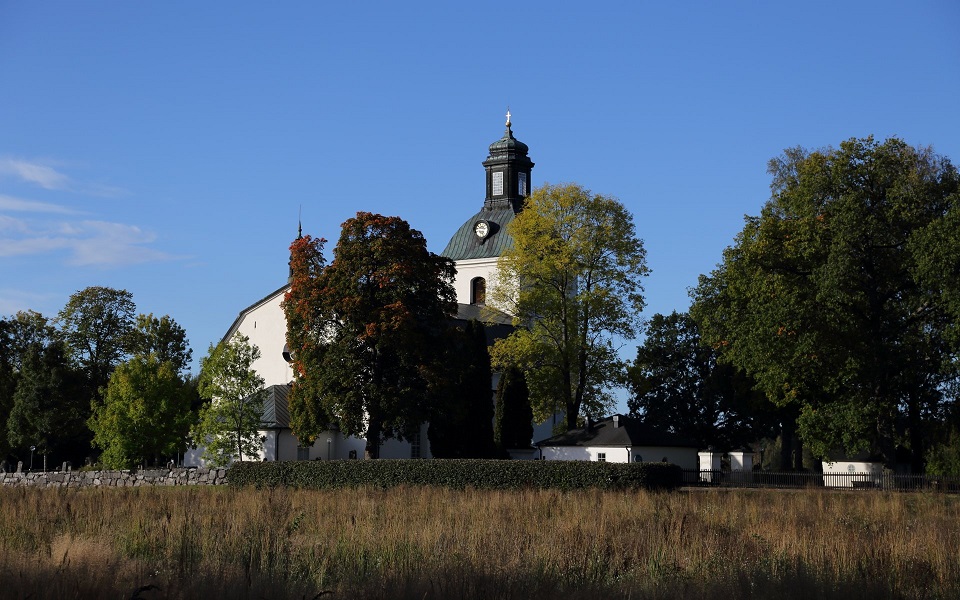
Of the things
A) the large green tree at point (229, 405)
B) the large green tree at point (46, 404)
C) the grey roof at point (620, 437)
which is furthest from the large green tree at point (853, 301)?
the large green tree at point (46, 404)

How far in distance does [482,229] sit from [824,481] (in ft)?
93.2

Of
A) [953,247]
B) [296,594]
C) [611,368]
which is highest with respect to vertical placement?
[953,247]

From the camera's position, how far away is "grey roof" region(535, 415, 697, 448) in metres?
47.2

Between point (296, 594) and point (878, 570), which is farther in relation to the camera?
point (878, 570)

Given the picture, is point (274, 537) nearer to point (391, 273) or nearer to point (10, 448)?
point (391, 273)

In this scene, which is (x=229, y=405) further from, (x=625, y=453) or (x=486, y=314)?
(x=625, y=453)

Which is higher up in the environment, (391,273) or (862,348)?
(391,273)

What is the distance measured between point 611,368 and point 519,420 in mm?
4618

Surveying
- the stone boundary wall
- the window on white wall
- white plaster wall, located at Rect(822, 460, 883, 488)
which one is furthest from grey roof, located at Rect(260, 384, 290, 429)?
white plaster wall, located at Rect(822, 460, 883, 488)

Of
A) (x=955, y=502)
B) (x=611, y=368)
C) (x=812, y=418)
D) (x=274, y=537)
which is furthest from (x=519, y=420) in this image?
(x=274, y=537)

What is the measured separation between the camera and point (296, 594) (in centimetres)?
1077

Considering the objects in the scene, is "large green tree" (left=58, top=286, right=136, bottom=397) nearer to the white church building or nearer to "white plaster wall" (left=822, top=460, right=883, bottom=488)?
the white church building

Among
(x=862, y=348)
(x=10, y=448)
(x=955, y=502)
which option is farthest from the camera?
(x=10, y=448)

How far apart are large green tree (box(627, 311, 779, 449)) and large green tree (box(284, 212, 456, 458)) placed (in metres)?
20.0
